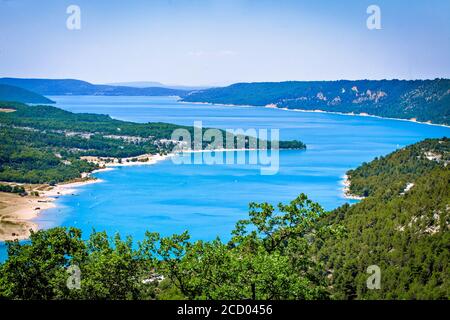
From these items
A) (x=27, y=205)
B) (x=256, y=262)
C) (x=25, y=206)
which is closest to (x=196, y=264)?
(x=256, y=262)

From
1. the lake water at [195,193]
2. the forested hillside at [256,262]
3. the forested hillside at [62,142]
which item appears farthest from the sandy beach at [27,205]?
the forested hillside at [256,262]

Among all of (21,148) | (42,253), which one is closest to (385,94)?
(21,148)

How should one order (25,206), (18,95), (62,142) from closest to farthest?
(25,206), (62,142), (18,95)

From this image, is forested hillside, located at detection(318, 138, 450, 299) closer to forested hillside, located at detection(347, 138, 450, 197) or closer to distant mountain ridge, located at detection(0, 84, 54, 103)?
forested hillside, located at detection(347, 138, 450, 197)

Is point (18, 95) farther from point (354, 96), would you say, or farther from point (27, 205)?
point (27, 205)

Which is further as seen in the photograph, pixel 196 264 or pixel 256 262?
pixel 196 264

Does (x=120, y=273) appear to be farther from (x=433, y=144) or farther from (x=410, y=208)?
(x=433, y=144)

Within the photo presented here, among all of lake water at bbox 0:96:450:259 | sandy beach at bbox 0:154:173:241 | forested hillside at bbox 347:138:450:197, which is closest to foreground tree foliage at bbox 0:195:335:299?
lake water at bbox 0:96:450:259
